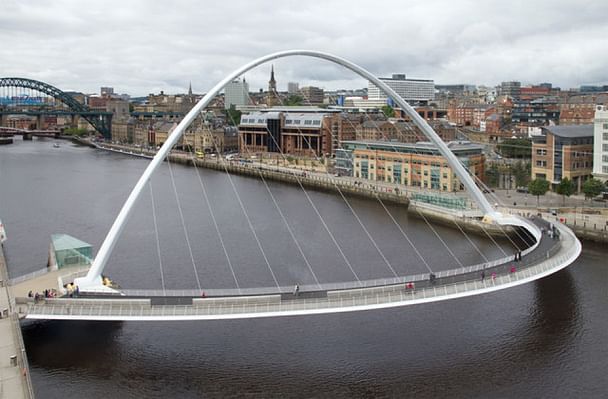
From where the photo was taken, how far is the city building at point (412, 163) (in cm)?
4081

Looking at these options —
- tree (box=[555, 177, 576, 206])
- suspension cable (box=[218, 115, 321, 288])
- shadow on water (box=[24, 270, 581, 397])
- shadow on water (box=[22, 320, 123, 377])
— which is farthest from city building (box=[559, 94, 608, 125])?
shadow on water (box=[22, 320, 123, 377])

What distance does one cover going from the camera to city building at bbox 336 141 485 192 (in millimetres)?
40812

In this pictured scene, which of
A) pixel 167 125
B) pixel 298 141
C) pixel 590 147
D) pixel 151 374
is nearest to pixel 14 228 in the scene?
pixel 151 374

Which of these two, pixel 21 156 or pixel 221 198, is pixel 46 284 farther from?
pixel 21 156

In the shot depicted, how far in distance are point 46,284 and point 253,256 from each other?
29.9ft

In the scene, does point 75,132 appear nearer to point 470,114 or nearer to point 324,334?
point 470,114

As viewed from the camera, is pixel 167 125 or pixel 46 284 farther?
pixel 167 125

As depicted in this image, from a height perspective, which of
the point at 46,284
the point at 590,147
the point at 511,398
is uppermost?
the point at 590,147

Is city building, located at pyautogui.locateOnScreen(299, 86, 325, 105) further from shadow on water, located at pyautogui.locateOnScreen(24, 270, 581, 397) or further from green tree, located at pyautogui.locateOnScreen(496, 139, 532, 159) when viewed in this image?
shadow on water, located at pyautogui.locateOnScreen(24, 270, 581, 397)

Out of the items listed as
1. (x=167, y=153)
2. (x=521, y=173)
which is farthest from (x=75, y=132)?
(x=167, y=153)

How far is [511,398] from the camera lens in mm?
14125

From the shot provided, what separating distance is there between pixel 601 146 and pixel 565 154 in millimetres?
2184

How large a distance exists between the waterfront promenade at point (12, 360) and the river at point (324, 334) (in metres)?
0.95

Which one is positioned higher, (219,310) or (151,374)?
(219,310)
